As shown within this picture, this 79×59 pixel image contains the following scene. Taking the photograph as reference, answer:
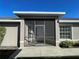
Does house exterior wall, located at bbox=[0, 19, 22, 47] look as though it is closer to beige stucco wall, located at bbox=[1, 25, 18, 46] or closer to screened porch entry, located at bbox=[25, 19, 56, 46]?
beige stucco wall, located at bbox=[1, 25, 18, 46]

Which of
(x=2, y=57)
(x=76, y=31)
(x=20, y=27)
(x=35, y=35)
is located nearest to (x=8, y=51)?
(x=2, y=57)

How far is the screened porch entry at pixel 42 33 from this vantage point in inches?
695

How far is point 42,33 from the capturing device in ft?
60.4

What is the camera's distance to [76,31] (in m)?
19.1

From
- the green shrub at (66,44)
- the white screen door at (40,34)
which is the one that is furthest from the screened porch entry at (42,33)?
the green shrub at (66,44)

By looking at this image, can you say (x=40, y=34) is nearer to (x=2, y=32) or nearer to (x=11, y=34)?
(x=11, y=34)

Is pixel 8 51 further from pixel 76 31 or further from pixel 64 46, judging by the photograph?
pixel 76 31

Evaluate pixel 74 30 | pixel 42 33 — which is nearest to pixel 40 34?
pixel 42 33

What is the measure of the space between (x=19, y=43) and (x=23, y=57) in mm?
6000

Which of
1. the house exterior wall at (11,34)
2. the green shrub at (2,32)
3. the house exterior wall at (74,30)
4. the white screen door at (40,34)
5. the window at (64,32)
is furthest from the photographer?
the window at (64,32)

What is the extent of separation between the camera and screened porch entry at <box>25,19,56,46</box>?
17656 millimetres

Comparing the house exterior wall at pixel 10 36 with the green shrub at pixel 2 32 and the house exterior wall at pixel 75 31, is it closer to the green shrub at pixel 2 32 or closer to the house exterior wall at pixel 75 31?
the green shrub at pixel 2 32

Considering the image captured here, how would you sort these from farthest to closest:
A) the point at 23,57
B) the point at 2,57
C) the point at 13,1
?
1. the point at 13,1
2. the point at 2,57
3. the point at 23,57

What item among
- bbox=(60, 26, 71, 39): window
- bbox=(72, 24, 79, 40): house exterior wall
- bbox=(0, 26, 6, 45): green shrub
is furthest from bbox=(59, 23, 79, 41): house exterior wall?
bbox=(0, 26, 6, 45): green shrub
